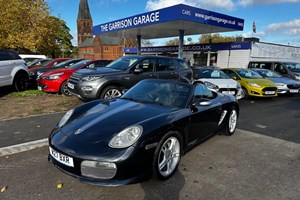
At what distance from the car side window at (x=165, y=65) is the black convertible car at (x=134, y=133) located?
382 cm

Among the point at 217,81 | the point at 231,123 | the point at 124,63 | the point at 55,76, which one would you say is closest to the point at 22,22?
the point at 55,76

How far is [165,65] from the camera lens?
8141mm

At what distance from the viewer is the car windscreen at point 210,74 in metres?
9.81

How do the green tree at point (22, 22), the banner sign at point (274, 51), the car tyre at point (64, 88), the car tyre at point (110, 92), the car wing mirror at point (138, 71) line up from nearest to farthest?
the car tyre at point (110, 92)
the car wing mirror at point (138, 71)
the car tyre at point (64, 88)
the banner sign at point (274, 51)
the green tree at point (22, 22)

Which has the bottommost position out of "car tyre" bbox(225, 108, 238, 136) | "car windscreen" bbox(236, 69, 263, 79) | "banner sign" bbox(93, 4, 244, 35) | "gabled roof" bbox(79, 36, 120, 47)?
"car tyre" bbox(225, 108, 238, 136)

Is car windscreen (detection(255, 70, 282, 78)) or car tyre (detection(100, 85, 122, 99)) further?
car windscreen (detection(255, 70, 282, 78))

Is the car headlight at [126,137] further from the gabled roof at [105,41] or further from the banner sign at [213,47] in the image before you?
the gabled roof at [105,41]

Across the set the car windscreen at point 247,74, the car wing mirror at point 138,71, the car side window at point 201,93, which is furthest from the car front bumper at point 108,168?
the car windscreen at point 247,74

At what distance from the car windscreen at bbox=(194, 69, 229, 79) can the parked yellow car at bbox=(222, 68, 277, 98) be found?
1281 millimetres

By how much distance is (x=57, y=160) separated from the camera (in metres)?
2.72

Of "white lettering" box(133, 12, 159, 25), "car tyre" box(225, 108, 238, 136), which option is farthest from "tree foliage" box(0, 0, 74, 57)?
"car tyre" box(225, 108, 238, 136)

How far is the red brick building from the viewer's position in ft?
266

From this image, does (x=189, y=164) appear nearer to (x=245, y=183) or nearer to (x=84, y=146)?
(x=245, y=183)

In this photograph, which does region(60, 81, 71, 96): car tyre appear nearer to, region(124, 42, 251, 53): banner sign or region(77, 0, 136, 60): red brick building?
region(124, 42, 251, 53): banner sign
